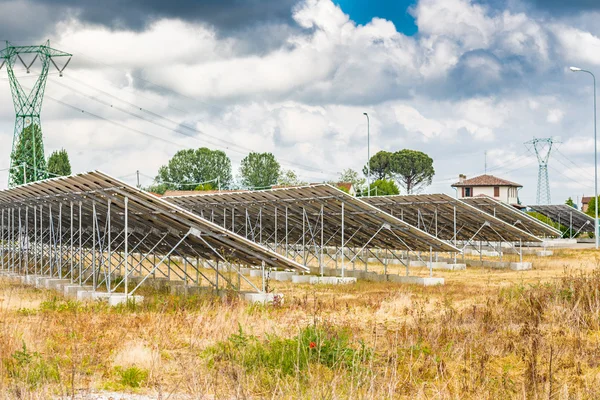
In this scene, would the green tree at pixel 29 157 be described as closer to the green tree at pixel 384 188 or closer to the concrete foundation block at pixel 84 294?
the concrete foundation block at pixel 84 294

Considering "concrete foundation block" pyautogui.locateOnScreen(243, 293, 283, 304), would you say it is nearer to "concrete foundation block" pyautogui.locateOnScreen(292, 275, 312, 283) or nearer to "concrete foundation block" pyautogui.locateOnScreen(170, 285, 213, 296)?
"concrete foundation block" pyautogui.locateOnScreen(170, 285, 213, 296)

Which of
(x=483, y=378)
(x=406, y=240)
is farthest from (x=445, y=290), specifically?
(x=483, y=378)

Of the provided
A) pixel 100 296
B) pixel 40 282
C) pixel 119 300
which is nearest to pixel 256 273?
pixel 40 282

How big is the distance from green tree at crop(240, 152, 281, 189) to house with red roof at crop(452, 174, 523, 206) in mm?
30309

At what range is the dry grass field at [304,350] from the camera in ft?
29.6

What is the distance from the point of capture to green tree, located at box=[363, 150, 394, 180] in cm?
11756

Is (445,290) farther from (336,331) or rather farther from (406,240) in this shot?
(336,331)

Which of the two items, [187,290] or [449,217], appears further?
[449,217]

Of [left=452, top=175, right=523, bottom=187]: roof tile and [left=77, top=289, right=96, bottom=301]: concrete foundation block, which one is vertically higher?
[left=452, top=175, right=523, bottom=187]: roof tile

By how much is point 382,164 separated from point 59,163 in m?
51.3

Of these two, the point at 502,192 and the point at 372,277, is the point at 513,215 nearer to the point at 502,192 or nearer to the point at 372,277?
the point at 372,277

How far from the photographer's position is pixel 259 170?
11594 centimetres

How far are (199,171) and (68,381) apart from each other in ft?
348

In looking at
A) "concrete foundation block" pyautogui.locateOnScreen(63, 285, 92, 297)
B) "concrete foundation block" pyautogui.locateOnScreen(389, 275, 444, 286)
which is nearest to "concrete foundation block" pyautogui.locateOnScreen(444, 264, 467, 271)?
"concrete foundation block" pyautogui.locateOnScreen(389, 275, 444, 286)
